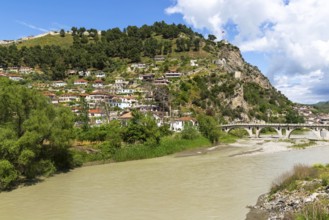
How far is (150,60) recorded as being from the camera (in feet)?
514

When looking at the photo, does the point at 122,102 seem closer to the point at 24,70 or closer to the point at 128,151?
the point at 24,70

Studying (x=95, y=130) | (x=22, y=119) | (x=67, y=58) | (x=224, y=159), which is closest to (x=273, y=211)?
(x=22, y=119)

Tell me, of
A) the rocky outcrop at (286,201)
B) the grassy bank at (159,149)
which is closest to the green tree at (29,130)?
the grassy bank at (159,149)

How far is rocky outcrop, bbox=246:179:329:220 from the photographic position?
2159 centimetres

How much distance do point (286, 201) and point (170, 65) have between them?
124895 mm

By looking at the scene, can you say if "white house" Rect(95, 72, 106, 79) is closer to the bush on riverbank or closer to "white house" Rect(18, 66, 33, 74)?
"white house" Rect(18, 66, 33, 74)

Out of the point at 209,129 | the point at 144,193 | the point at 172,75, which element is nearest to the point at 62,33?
the point at 172,75

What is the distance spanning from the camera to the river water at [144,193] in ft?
85.6

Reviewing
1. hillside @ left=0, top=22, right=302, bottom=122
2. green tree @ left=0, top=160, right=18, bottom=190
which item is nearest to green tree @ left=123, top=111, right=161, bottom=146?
green tree @ left=0, top=160, right=18, bottom=190

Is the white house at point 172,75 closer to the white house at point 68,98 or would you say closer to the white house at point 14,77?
the white house at point 68,98

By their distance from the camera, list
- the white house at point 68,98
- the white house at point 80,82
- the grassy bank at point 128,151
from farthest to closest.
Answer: the white house at point 80,82, the white house at point 68,98, the grassy bank at point 128,151

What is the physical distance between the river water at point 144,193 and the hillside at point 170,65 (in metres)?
67.2

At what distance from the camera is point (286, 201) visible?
23.5m

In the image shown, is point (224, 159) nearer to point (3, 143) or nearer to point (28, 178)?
point (28, 178)
